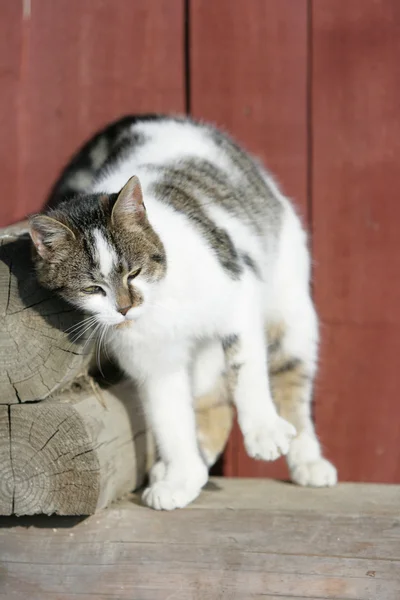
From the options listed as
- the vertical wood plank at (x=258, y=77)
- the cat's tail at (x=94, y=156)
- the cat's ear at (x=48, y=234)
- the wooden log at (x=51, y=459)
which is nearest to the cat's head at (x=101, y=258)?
the cat's ear at (x=48, y=234)

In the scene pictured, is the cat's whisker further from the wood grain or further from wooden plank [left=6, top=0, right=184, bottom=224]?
wooden plank [left=6, top=0, right=184, bottom=224]

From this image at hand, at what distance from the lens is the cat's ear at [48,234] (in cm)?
220

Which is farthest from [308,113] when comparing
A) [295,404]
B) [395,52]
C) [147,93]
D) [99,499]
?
[99,499]

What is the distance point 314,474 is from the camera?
2631 mm

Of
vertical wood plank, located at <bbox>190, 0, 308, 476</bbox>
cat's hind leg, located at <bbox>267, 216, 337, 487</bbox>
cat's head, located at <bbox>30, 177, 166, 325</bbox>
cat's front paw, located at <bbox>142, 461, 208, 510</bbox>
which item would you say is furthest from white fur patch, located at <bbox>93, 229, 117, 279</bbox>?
vertical wood plank, located at <bbox>190, 0, 308, 476</bbox>

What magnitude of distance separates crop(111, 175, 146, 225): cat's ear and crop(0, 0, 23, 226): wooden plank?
115 centimetres

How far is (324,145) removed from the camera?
3.20m

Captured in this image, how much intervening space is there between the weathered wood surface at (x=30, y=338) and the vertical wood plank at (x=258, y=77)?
48.9 inches

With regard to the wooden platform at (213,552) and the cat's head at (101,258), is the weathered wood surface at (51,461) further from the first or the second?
the cat's head at (101,258)

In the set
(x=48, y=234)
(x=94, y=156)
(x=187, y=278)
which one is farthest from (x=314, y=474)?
(x=94, y=156)

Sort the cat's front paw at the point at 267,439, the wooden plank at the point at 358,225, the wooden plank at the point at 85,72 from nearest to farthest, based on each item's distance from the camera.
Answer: the cat's front paw at the point at 267,439 < the wooden plank at the point at 358,225 < the wooden plank at the point at 85,72

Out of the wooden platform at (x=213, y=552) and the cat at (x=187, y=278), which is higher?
the cat at (x=187, y=278)

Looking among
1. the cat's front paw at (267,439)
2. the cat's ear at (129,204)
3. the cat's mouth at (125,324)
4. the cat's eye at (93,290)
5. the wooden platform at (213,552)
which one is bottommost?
the wooden platform at (213,552)

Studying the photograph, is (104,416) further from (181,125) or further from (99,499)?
(181,125)
